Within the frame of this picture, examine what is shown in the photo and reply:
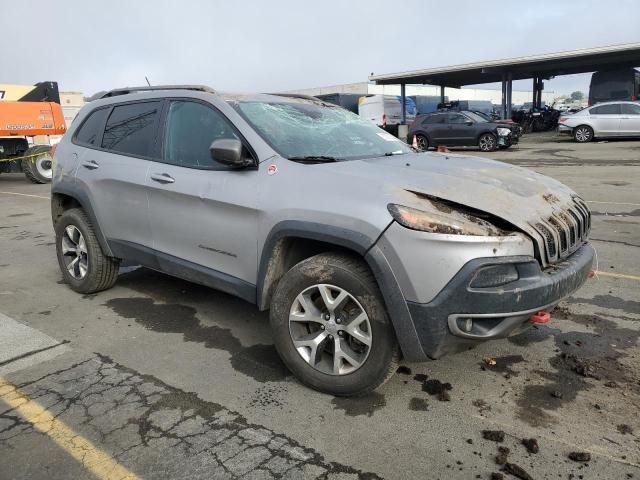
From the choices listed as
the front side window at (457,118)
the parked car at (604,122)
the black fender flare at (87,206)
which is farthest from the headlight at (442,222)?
the parked car at (604,122)

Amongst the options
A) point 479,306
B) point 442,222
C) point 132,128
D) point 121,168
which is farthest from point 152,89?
point 479,306

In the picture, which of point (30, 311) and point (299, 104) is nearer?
point (299, 104)

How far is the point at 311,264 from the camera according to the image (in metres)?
2.97

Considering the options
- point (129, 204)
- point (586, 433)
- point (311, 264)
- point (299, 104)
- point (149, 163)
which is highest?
point (299, 104)

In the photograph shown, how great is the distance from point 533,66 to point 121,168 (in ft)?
95.1

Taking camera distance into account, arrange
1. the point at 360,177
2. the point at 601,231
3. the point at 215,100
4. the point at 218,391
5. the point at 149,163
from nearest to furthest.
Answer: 1. the point at 360,177
2. the point at 218,391
3. the point at 215,100
4. the point at 149,163
5. the point at 601,231

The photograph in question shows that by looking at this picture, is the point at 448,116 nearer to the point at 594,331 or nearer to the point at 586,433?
the point at 594,331

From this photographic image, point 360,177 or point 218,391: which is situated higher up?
point 360,177

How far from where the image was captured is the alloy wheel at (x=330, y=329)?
2865 mm

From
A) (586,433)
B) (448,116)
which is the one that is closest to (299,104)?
(586,433)

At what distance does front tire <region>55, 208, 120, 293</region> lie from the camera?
4.70 meters

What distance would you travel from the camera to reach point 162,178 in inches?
151

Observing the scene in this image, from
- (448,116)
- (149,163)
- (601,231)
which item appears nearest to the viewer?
(149,163)

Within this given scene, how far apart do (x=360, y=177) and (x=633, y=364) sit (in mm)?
2130
